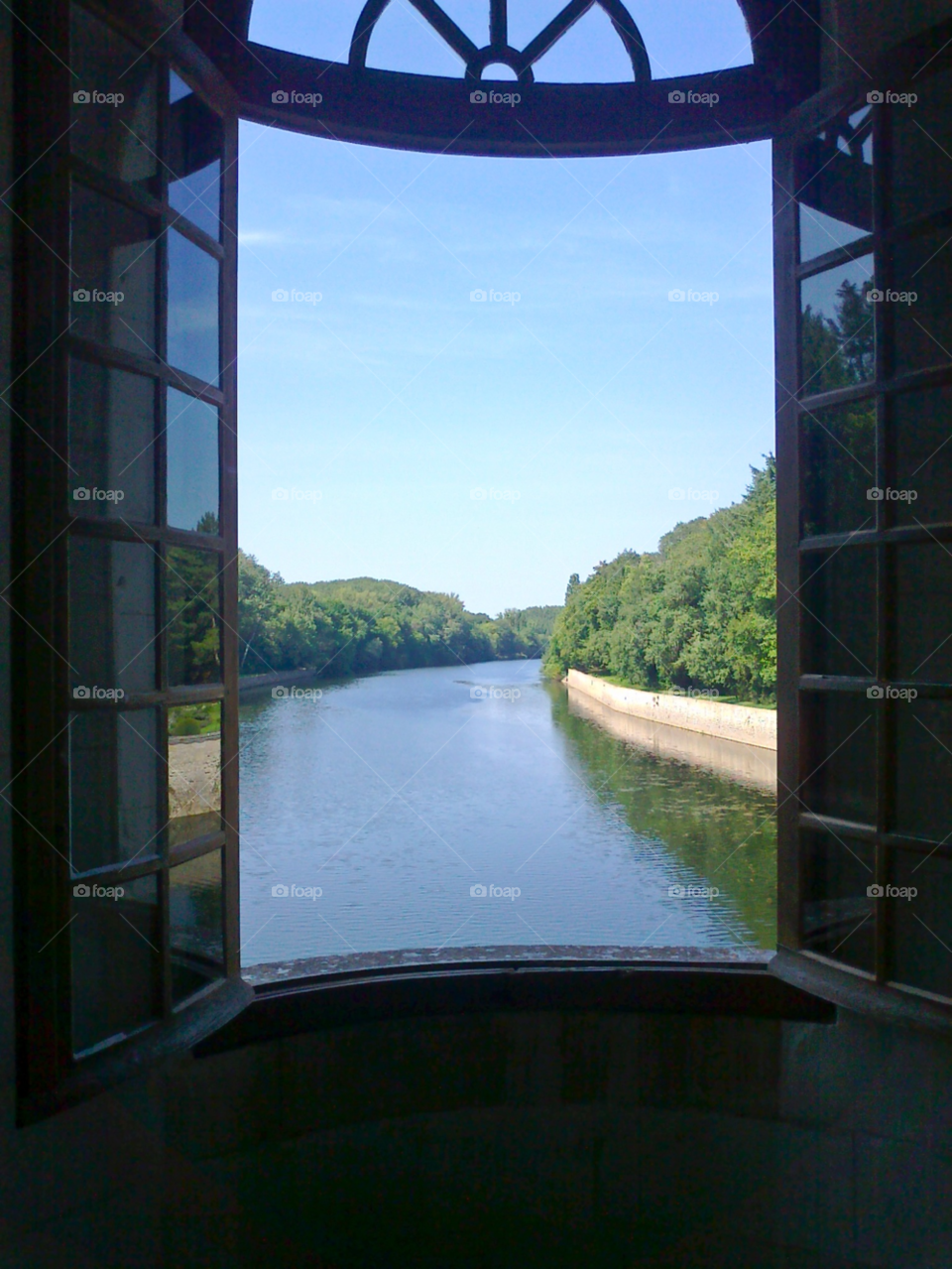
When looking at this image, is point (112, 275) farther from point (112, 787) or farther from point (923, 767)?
point (923, 767)

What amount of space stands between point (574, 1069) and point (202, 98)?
2.14 meters

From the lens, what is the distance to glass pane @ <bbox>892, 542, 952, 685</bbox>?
1.64m

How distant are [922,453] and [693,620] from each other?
2077 centimetres

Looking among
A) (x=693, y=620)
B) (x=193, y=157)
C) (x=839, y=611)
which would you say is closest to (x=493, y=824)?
(x=693, y=620)

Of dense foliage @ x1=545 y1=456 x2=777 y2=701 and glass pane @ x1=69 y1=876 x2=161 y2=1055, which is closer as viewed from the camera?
glass pane @ x1=69 y1=876 x2=161 y2=1055

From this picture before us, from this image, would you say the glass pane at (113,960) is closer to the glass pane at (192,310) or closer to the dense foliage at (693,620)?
the glass pane at (192,310)

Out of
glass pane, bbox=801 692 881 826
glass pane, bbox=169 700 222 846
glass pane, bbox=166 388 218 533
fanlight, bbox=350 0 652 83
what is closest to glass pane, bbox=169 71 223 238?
glass pane, bbox=166 388 218 533

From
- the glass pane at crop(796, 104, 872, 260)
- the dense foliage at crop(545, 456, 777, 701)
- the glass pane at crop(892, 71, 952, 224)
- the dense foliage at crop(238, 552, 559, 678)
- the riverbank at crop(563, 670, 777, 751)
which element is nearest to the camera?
the glass pane at crop(892, 71, 952, 224)

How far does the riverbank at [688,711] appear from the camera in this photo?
14906 mm

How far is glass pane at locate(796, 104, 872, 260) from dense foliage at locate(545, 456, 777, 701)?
15.6m

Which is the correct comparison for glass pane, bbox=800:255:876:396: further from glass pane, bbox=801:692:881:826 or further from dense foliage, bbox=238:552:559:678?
dense foliage, bbox=238:552:559:678

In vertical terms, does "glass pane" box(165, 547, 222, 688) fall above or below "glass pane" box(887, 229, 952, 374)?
below

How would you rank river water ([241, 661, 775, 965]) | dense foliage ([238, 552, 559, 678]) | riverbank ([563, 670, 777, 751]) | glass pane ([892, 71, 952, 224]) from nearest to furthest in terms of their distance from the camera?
glass pane ([892, 71, 952, 224]), dense foliage ([238, 552, 559, 678]), river water ([241, 661, 775, 965]), riverbank ([563, 670, 777, 751])

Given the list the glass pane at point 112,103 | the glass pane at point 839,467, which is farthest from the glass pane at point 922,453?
the glass pane at point 112,103
